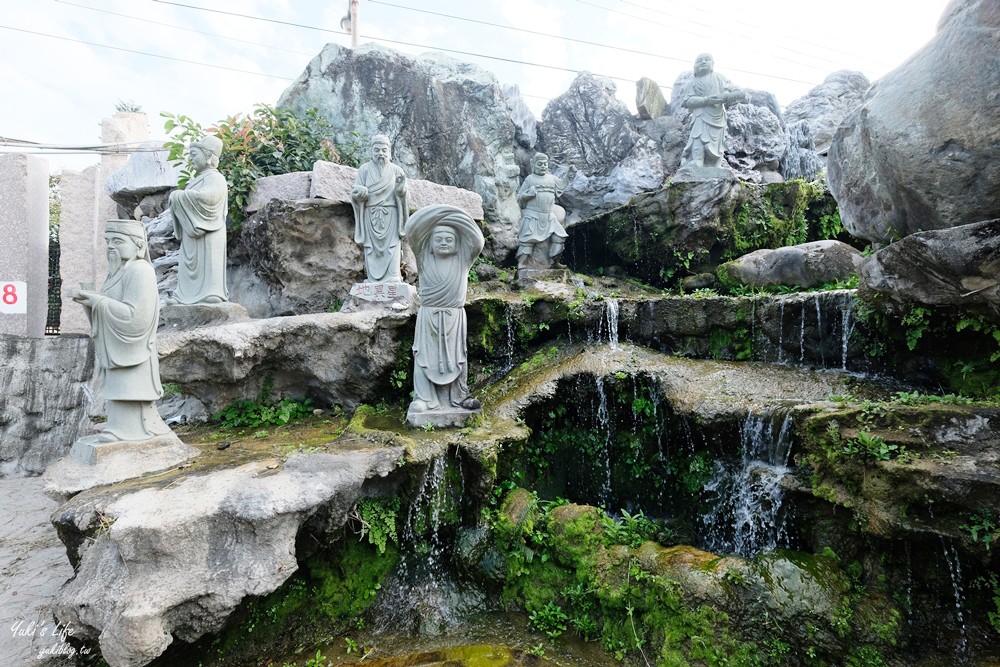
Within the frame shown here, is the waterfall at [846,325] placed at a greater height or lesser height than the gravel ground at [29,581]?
greater

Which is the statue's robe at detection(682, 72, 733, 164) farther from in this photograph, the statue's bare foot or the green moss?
the green moss

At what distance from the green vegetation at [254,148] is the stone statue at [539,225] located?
416 centimetres

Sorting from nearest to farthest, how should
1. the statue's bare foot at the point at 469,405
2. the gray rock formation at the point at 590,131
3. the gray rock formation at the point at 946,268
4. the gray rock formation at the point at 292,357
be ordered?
1. the gray rock formation at the point at 946,268
2. the statue's bare foot at the point at 469,405
3. the gray rock formation at the point at 292,357
4. the gray rock formation at the point at 590,131

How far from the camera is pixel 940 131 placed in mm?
4406

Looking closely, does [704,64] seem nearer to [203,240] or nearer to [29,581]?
[203,240]

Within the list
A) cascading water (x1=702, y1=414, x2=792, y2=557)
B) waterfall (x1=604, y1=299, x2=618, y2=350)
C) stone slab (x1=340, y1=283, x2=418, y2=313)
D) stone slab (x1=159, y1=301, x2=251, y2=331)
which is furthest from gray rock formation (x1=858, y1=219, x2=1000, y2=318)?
stone slab (x1=159, y1=301, x2=251, y2=331)

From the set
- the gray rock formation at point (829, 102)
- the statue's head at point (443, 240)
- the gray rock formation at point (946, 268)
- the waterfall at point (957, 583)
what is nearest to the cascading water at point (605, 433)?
the statue's head at point (443, 240)

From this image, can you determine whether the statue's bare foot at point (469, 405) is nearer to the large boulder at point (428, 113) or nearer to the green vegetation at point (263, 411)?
the green vegetation at point (263, 411)

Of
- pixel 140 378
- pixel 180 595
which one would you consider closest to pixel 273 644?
pixel 180 595

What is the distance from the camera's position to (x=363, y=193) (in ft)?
25.9

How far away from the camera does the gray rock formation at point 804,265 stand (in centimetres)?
773

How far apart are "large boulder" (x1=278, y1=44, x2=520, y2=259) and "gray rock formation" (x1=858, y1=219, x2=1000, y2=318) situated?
28.0 ft

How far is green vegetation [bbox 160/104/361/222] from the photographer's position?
8.77 m

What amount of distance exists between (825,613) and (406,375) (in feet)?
17.0
